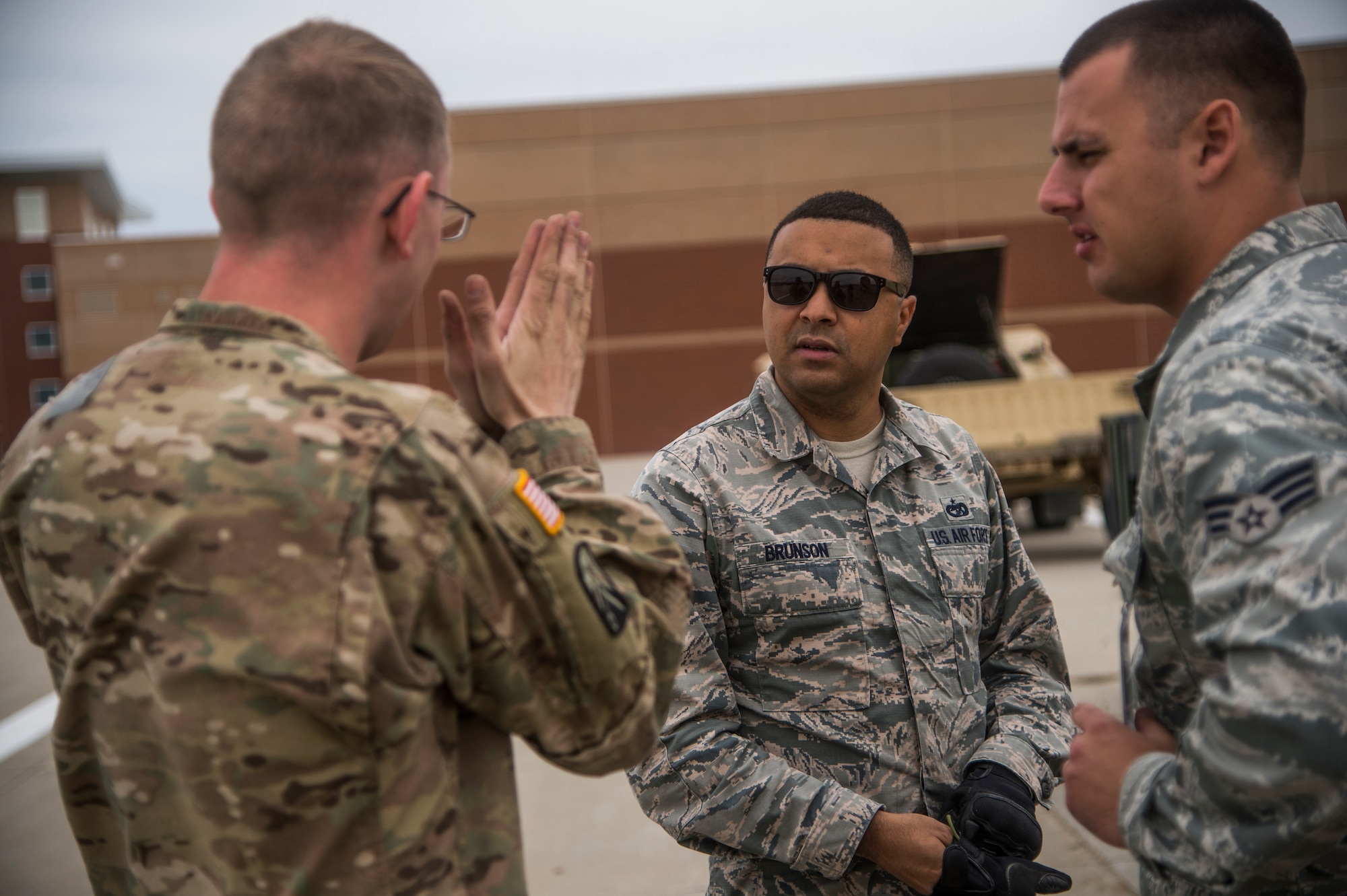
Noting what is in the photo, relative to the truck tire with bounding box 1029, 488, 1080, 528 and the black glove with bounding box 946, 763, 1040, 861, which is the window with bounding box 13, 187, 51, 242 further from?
the black glove with bounding box 946, 763, 1040, 861

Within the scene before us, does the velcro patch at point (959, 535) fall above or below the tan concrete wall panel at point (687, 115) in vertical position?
below

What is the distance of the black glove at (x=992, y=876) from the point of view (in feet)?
6.50

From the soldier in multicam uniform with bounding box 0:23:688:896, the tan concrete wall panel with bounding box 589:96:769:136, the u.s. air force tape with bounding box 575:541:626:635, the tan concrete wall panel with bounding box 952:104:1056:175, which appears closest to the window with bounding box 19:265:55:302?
the tan concrete wall panel with bounding box 589:96:769:136

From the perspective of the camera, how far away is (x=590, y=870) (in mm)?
4211

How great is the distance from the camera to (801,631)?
2.28 meters

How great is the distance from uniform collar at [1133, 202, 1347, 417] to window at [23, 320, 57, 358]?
39.3m

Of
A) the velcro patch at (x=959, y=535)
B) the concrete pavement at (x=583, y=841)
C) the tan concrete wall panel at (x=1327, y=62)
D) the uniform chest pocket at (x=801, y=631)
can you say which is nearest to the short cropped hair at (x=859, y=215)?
the velcro patch at (x=959, y=535)

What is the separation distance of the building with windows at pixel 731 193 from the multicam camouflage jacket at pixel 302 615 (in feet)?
84.0

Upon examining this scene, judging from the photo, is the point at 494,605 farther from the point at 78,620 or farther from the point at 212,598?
the point at 78,620

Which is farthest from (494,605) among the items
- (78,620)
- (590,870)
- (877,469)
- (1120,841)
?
(590,870)

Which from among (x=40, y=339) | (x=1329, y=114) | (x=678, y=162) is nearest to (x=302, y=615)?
(x=678, y=162)

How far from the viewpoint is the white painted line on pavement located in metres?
6.17

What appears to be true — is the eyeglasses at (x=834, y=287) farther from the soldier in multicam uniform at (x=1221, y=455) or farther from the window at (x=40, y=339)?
the window at (x=40, y=339)

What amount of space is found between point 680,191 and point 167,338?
2661cm
